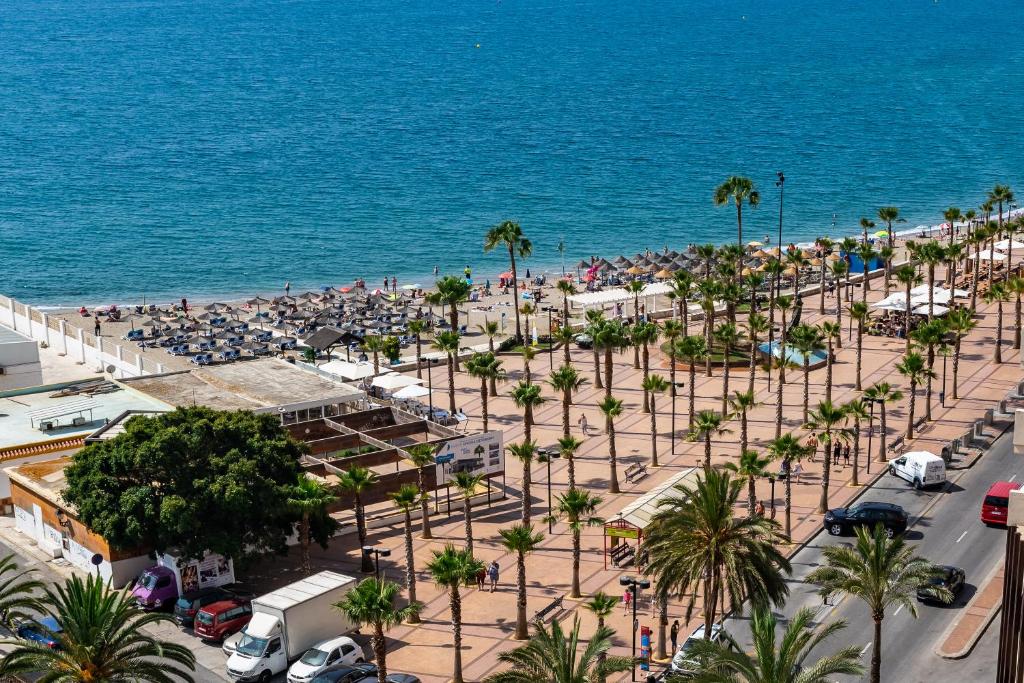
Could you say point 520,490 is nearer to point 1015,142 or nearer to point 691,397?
point 691,397

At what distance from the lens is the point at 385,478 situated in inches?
2105

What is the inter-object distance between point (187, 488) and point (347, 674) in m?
10.1

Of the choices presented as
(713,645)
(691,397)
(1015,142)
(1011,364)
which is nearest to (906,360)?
(691,397)

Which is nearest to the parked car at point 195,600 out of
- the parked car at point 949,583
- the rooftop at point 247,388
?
the rooftop at point 247,388

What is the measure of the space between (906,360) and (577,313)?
34.8m

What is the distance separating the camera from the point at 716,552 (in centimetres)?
3600

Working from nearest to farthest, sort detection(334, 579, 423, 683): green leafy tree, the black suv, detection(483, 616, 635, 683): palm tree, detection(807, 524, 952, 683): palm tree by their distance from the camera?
detection(483, 616, 635, 683): palm tree < detection(807, 524, 952, 683): palm tree < detection(334, 579, 423, 683): green leafy tree < the black suv

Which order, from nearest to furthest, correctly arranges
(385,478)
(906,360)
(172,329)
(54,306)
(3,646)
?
(3,646), (385,478), (906,360), (172,329), (54,306)

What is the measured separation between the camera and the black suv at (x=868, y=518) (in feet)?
163

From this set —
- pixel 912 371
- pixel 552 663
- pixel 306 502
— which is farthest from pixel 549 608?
pixel 912 371

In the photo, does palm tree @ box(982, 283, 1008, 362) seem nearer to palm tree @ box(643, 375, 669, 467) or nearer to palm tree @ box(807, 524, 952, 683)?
palm tree @ box(643, 375, 669, 467)

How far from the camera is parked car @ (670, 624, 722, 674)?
34156 mm

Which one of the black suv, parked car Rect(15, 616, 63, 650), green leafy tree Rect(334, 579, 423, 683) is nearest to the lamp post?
green leafy tree Rect(334, 579, 423, 683)

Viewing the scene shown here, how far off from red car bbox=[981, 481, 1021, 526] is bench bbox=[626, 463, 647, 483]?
13.7m
